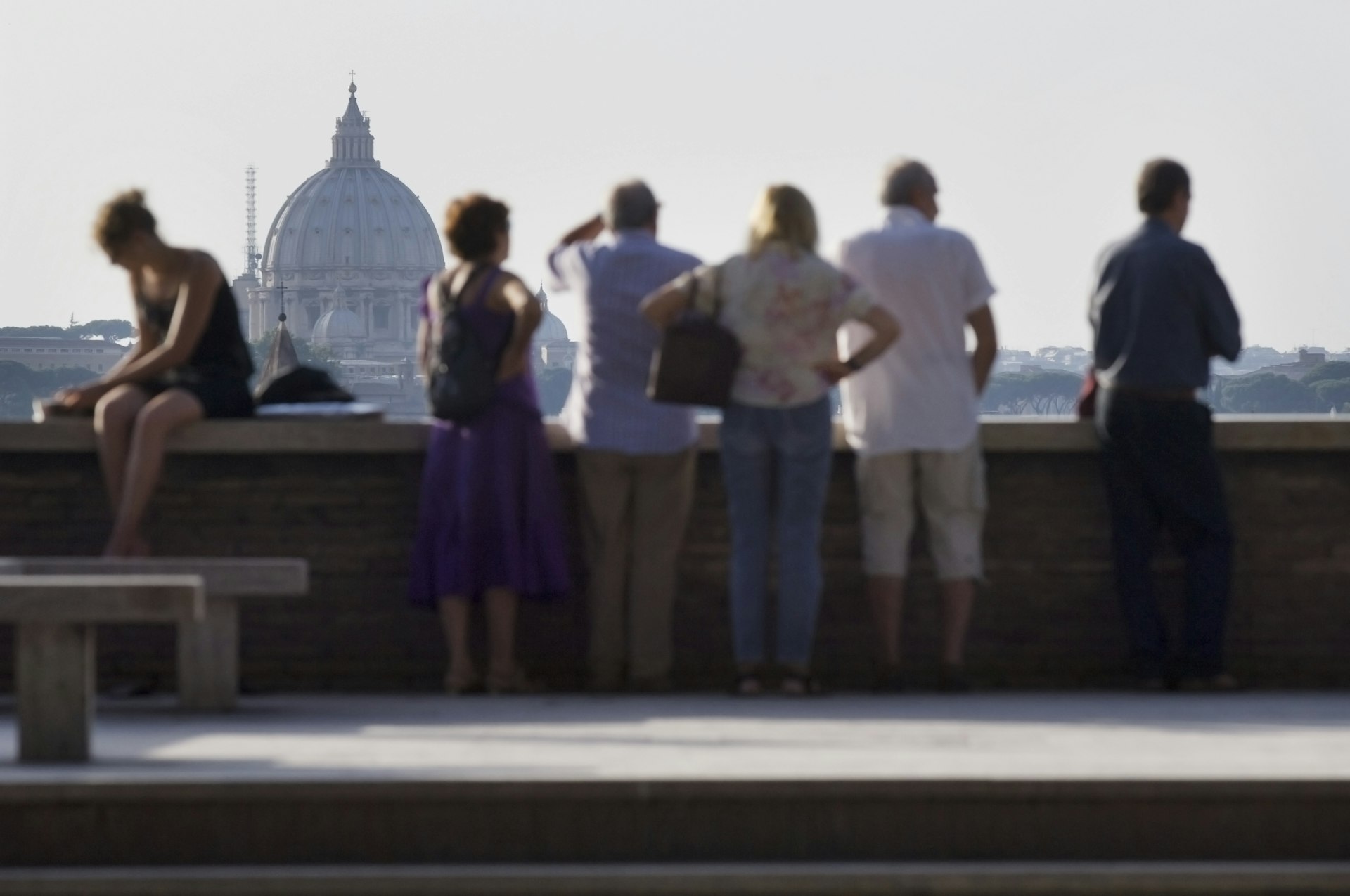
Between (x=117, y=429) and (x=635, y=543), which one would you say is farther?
(x=117, y=429)

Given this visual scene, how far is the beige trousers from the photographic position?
7.86 meters

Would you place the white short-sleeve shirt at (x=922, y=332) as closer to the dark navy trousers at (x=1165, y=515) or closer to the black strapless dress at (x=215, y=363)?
the dark navy trousers at (x=1165, y=515)

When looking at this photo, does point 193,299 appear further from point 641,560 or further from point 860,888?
point 860,888

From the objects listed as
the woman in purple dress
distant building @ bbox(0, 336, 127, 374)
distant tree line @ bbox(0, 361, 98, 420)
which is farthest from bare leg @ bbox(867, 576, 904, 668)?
distant building @ bbox(0, 336, 127, 374)

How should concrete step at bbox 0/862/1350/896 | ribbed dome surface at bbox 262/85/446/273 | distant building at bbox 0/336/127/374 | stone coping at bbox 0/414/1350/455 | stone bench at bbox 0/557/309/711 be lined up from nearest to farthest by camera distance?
concrete step at bbox 0/862/1350/896 → stone bench at bbox 0/557/309/711 → stone coping at bbox 0/414/1350/455 → distant building at bbox 0/336/127/374 → ribbed dome surface at bbox 262/85/446/273

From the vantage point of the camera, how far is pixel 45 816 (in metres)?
5.39

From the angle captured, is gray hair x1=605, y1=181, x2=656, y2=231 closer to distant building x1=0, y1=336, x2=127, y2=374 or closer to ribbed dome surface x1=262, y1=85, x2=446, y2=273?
distant building x1=0, y1=336, x2=127, y2=374

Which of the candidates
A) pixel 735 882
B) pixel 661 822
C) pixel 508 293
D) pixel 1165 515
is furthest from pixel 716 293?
pixel 735 882

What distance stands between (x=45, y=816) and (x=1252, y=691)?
12.9 ft

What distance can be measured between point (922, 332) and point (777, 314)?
0.47 meters

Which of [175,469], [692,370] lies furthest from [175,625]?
Result: [692,370]

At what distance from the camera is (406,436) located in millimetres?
8188

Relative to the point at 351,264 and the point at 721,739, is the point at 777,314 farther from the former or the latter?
the point at 351,264

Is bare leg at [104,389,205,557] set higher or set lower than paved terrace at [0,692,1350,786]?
higher
